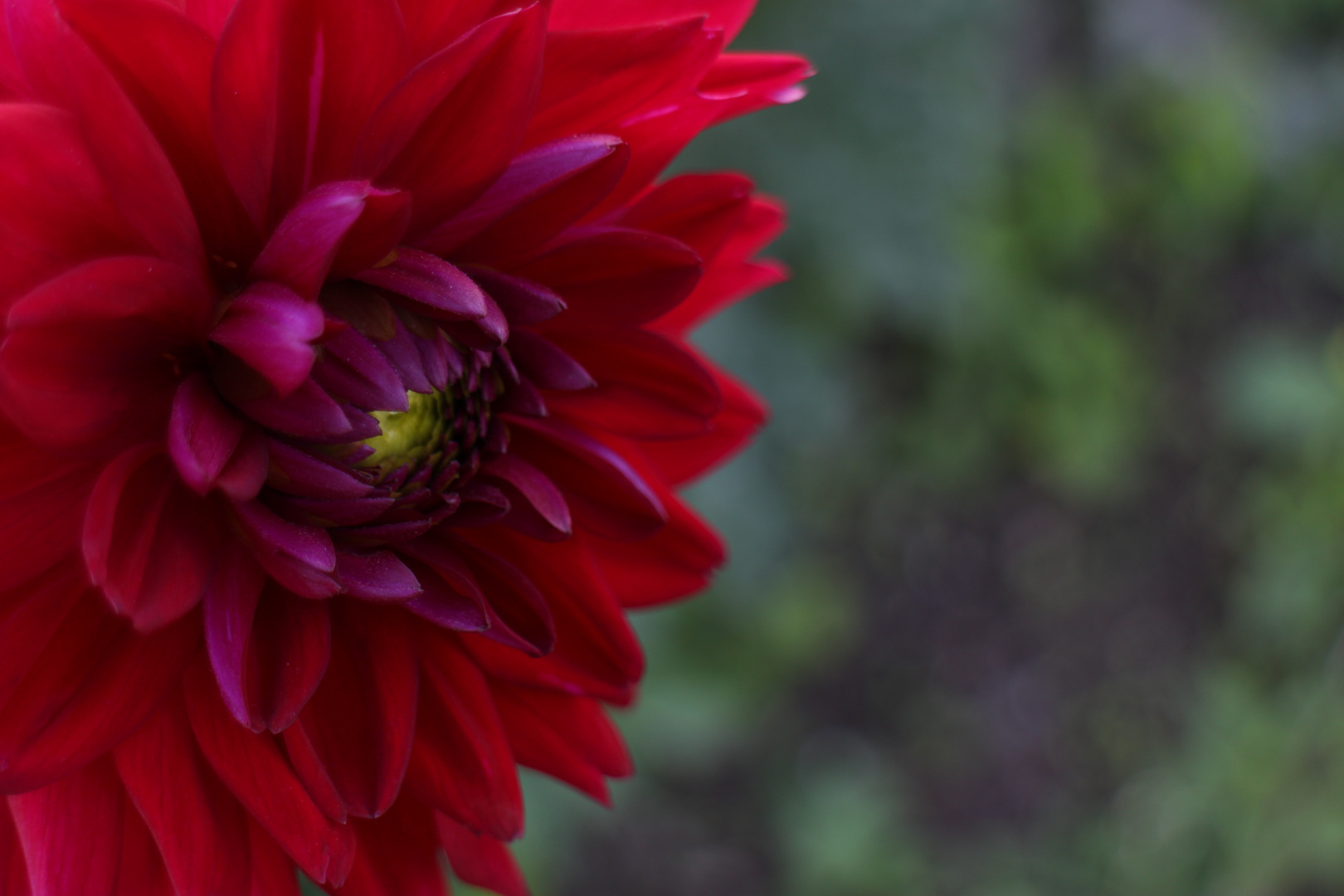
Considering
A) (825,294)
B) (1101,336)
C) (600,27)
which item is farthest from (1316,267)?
(600,27)

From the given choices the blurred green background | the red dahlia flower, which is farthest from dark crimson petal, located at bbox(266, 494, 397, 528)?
the blurred green background

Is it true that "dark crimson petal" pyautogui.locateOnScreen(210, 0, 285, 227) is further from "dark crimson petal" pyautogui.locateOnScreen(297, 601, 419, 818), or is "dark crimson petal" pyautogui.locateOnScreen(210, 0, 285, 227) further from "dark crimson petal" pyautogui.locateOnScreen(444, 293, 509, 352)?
"dark crimson petal" pyautogui.locateOnScreen(297, 601, 419, 818)

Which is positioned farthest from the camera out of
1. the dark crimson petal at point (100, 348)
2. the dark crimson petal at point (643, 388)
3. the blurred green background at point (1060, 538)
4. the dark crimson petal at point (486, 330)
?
the blurred green background at point (1060, 538)

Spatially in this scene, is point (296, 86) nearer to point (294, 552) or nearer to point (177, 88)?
point (177, 88)

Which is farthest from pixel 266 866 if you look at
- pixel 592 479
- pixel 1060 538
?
pixel 1060 538

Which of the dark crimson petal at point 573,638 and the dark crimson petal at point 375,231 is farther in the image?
the dark crimson petal at point 573,638

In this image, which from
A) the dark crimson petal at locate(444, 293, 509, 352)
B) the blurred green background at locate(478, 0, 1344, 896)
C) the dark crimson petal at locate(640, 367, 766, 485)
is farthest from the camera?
the blurred green background at locate(478, 0, 1344, 896)

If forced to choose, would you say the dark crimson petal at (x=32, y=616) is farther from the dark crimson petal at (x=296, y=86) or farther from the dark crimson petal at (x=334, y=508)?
the dark crimson petal at (x=296, y=86)

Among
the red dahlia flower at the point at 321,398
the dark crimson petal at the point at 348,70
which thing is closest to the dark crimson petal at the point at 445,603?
the red dahlia flower at the point at 321,398
